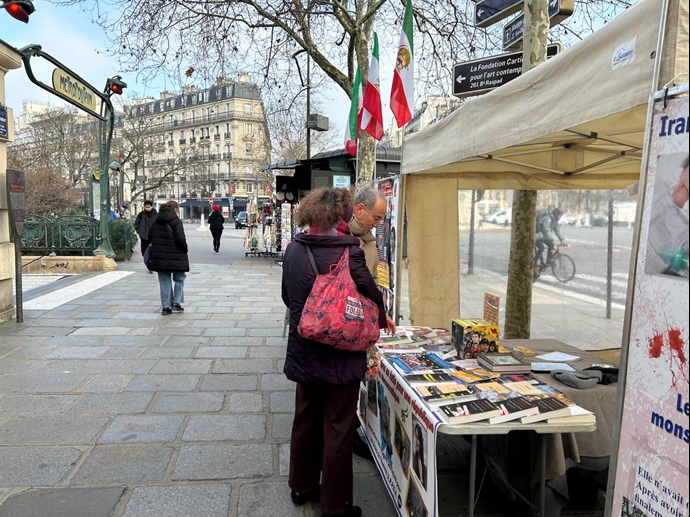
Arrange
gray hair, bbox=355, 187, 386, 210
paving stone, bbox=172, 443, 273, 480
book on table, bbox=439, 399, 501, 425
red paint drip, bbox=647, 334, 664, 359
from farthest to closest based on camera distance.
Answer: gray hair, bbox=355, 187, 386, 210 < paving stone, bbox=172, 443, 273, 480 < book on table, bbox=439, 399, 501, 425 < red paint drip, bbox=647, 334, 664, 359

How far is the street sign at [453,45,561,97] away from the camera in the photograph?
418cm

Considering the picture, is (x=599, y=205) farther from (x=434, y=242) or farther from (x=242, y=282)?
(x=242, y=282)

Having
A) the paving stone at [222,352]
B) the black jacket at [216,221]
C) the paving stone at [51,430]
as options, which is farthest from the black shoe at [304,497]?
the black jacket at [216,221]

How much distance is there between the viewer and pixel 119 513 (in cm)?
253

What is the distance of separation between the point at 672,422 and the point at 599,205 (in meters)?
5.77

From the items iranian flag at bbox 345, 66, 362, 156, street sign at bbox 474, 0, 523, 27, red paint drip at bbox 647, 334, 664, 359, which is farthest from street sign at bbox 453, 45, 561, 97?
red paint drip at bbox 647, 334, 664, 359

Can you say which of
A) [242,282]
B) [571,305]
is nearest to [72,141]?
[242,282]

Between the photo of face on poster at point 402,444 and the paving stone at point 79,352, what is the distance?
3963 mm

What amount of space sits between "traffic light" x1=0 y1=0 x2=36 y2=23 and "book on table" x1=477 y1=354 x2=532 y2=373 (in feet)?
21.8

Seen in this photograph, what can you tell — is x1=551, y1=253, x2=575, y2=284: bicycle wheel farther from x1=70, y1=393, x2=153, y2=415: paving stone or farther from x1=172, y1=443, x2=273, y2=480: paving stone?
x1=70, y1=393, x2=153, y2=415: paving stone

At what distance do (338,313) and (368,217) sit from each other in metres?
1.29

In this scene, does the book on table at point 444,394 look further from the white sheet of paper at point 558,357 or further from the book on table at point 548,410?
the white sheet of paper at point 558,357

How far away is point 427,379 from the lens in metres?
2.49

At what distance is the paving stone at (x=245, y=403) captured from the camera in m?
3.92
